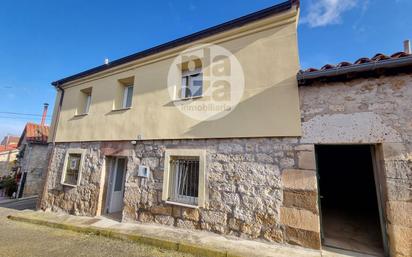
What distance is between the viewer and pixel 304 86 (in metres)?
4.29

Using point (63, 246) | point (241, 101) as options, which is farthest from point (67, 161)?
point (241, 101)

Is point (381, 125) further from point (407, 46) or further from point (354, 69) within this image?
point (407, 46)

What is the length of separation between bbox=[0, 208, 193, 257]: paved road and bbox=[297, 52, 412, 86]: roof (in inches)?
184

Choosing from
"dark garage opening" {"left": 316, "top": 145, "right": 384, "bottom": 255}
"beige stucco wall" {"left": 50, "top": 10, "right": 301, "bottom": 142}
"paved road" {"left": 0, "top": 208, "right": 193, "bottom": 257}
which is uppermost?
"beige stucco wall" {"left": 50, "top": 10, "right": 301, "bottom": 142}

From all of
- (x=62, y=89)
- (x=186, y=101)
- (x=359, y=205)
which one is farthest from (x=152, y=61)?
(x=359, y=205)

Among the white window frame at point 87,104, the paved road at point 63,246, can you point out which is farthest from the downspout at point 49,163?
the paved road at point 63,246

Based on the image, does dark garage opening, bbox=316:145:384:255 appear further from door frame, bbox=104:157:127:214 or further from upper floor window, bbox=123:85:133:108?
upper floor window, bbox=123:85:133:108

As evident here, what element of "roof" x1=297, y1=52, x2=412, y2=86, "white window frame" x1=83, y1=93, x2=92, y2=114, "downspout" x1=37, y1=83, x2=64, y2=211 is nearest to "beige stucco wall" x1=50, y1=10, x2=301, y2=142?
"roof" x1=297, y1=52, x2=412, y2=86

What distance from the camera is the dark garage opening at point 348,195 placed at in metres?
4.67

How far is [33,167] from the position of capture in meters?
12.8

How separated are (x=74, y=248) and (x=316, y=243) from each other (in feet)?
17.3

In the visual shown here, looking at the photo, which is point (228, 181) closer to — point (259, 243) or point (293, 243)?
point (259, 243)

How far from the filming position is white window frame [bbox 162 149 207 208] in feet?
15.8

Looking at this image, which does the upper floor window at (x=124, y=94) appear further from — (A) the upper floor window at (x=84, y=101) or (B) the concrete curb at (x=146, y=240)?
(B) the concrete curb at (x=146, y=240)
